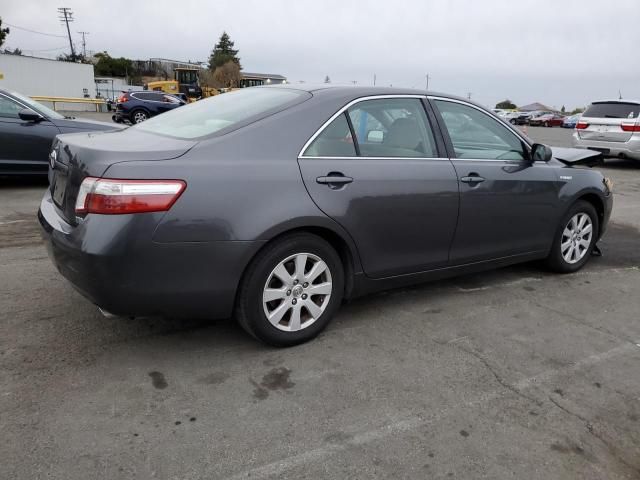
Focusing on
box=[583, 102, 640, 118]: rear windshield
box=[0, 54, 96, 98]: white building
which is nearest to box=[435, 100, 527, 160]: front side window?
box=[583, 102, 640, 118]: rear windshield

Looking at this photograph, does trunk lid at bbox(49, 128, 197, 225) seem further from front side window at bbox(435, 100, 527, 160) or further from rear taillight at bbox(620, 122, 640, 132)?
rear taillight at bbox(620, 122, 640, 132)

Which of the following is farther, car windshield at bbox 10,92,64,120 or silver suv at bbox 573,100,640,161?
silver suv at bbox 573,100,640,161

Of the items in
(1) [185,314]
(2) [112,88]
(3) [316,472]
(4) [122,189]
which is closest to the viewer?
(3) [316,472]

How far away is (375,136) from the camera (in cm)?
366

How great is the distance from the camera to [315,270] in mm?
3355

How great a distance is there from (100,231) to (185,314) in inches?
24.7

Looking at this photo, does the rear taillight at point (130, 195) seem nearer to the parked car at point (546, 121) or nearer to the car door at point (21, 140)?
the car door at point (21, 140)

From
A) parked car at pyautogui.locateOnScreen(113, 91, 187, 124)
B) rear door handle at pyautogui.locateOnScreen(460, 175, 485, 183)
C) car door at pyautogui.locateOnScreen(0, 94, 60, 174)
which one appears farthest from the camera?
parked car at pyautogui.locateOnScreen(113, 91, 187, 124)

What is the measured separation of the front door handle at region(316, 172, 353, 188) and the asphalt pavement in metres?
0.99

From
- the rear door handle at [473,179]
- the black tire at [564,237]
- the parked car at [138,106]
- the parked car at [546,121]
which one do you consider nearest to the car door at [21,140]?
the rear door handle at [473,179]

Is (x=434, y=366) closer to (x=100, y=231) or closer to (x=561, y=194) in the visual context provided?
(x=100, y=231)

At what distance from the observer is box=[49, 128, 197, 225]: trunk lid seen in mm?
2857

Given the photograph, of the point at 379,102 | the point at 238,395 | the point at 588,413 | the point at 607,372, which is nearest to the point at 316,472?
the point at 238,395

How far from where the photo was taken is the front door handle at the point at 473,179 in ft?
13.1
